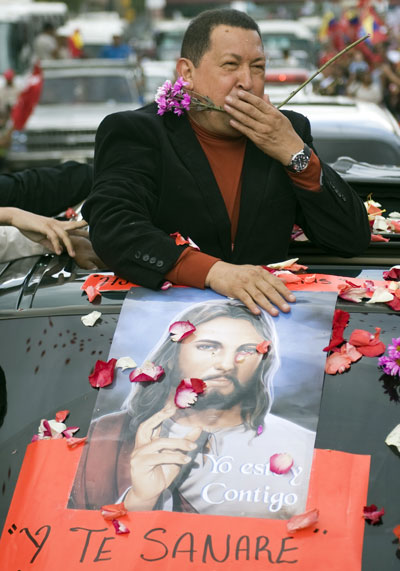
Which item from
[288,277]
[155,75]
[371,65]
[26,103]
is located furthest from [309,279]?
[155,75]

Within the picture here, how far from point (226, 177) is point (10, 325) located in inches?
36.8

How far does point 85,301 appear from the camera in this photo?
253 centimetres

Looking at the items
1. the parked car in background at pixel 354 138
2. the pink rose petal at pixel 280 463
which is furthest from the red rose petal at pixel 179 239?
the parked car in background at pixel 354 138

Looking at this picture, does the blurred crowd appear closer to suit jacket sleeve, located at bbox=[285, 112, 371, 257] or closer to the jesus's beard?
suit jacket sleeve, located at bbox=[285, 112, 371, 257]

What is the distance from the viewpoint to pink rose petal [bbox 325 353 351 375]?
2248 millimetres

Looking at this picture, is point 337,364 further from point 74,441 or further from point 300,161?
point 300,161

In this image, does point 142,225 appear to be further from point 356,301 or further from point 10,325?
point 356,301

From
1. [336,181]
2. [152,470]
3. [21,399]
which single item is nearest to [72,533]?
[152,470]

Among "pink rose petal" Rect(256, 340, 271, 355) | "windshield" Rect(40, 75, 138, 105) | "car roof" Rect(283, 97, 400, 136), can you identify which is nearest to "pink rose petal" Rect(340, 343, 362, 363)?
"pink rose petal" Rect(256, 340, 271, 355)

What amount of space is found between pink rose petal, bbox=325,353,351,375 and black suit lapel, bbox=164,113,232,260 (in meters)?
0.78

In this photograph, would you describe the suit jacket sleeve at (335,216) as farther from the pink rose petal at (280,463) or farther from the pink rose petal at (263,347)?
the pink rose petal at (280,463)

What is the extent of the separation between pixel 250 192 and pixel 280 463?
1128mm

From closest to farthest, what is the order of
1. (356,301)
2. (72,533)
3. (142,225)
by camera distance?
(72,533) < (356,301) < (142,225)

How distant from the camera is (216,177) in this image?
3.01 metres
